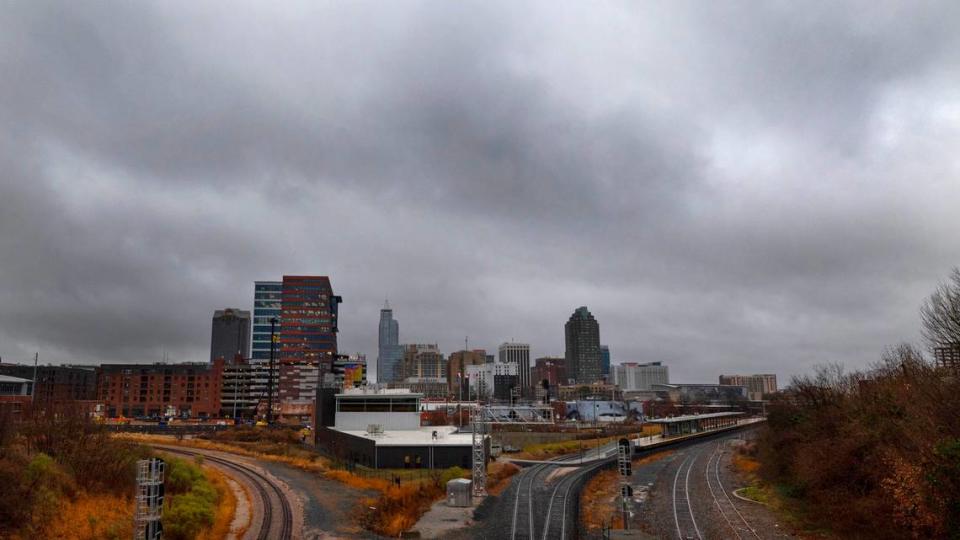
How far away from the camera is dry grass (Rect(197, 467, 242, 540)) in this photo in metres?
34.0

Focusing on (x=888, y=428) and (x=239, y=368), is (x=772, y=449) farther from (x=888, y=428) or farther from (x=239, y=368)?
(x=239, y=368)

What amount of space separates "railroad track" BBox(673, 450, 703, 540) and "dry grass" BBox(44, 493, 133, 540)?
3088cm

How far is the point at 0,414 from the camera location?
3800 centimetres

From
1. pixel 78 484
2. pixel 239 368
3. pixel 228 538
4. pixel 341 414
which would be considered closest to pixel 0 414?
pixel 78 484

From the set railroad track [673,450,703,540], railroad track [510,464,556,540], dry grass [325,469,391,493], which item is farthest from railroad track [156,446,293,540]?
railroad track [673,450,703,540]

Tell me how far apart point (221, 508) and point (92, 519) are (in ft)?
30.0

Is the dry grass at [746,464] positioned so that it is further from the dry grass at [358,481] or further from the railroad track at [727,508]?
the dry grass at [358,481]

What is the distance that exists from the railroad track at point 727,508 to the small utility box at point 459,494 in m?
17.0

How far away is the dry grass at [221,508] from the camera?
3403 cm

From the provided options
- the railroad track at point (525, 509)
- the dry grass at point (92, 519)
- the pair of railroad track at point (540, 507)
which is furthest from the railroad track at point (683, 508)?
the dry grass at point (92, 519)

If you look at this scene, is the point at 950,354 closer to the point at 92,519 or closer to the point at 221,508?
the point at 221,508

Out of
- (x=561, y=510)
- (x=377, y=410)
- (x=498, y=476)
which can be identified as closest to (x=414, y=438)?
(x=377, y=410)

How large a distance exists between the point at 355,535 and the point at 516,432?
87.4 m

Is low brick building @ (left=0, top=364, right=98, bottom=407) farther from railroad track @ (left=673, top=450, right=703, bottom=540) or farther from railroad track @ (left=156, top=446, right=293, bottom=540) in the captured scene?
railroad track @ (left=673, top=450, right=703, bottom=540)
